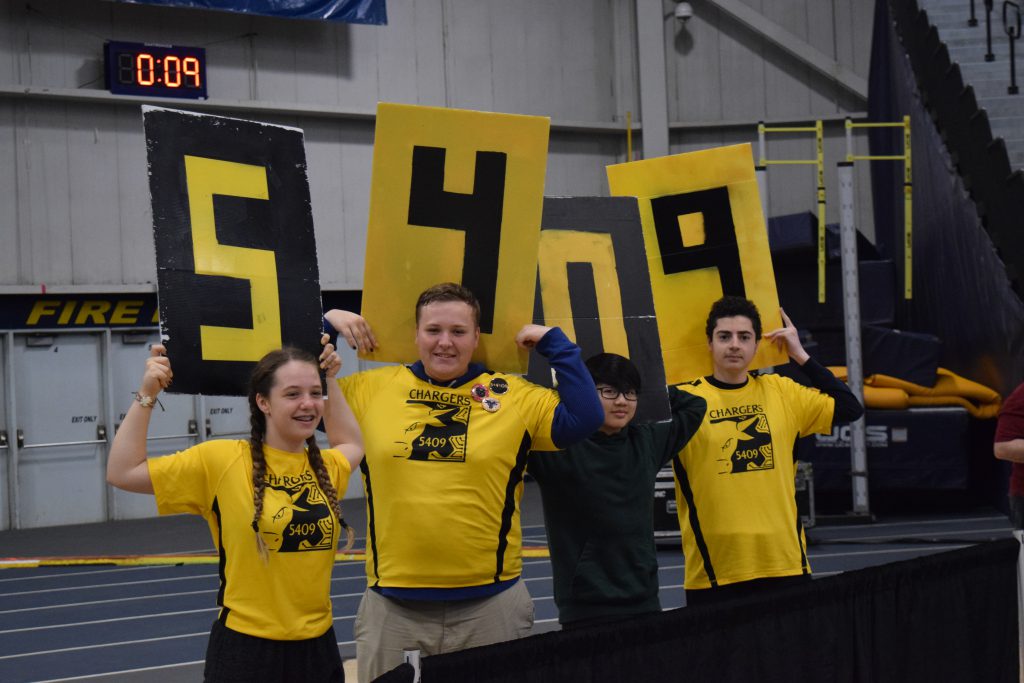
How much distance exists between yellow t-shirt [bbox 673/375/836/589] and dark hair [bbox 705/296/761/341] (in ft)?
0.75

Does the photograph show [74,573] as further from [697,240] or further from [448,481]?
[448,481]

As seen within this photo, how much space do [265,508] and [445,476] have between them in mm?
516

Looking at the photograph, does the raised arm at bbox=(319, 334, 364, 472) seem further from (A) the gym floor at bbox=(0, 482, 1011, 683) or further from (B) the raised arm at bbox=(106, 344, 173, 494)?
(A) the gym floor at bbox=(0, 482, 1011, 683)

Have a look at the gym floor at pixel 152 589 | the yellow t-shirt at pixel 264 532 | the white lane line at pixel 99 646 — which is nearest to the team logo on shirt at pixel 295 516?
the yellow t-shirt at pixel 264 532

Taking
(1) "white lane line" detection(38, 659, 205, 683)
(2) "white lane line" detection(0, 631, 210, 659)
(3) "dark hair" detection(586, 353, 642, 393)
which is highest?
(3) "dark hair" detection(586, 353, 642, 393)

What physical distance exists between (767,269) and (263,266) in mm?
2010

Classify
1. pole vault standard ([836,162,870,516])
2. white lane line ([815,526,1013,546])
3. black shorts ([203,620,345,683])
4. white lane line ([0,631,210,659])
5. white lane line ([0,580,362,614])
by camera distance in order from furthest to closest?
pole vault standard ([836,162,870,516]) < white lane line ([815,526,1013,546]) < white lane line ([0,580,362,614]) < white lane line ([0,631,210,659]) < black shorts ([203,620,345,683])

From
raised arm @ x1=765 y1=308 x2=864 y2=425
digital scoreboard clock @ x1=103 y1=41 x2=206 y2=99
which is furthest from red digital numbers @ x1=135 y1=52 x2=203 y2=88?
raised arm @ x1=765 y1=308 x2=864 y2=425

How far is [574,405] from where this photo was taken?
3375 mm

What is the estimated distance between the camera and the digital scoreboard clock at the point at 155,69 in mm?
13586

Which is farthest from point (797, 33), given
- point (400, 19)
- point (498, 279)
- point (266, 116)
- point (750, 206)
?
point (498, 279)

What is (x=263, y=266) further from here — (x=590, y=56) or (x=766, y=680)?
(x=590, y=56)

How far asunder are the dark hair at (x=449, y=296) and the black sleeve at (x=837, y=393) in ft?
5.30

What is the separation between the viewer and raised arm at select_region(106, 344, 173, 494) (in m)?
A: 2.95
